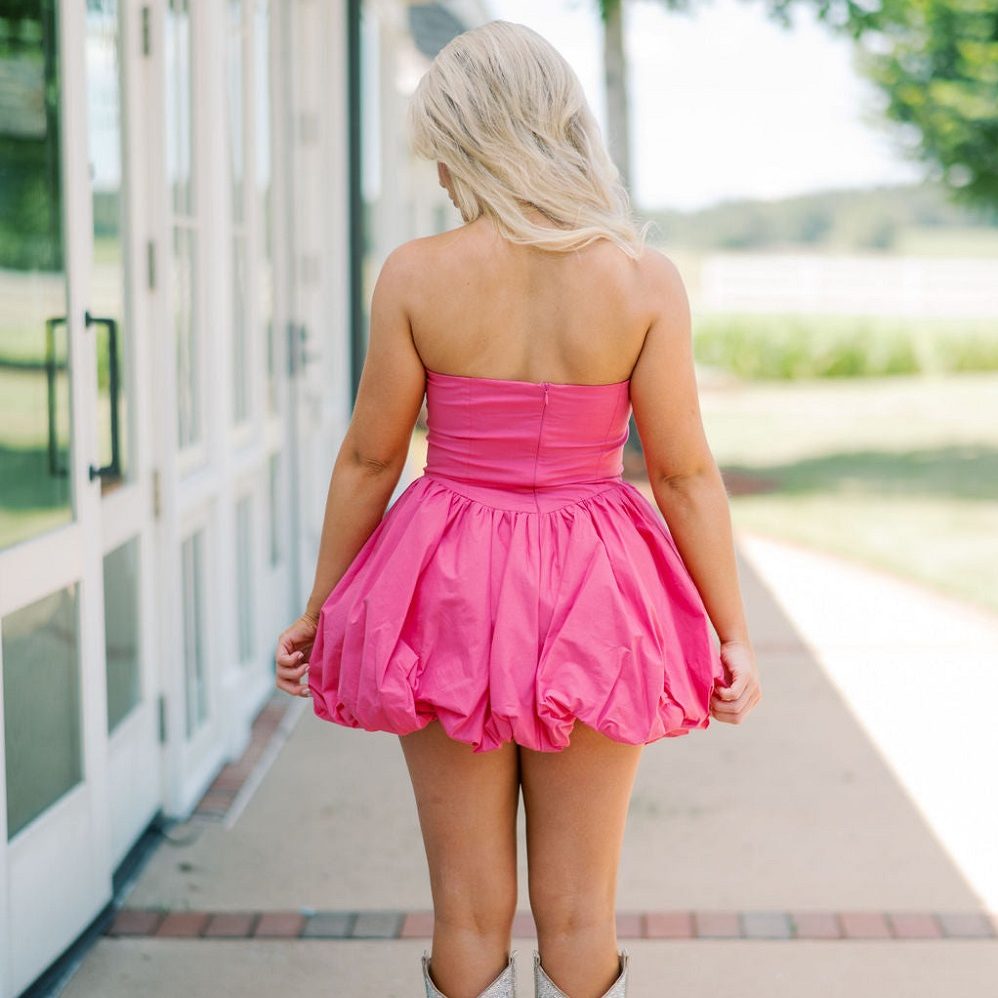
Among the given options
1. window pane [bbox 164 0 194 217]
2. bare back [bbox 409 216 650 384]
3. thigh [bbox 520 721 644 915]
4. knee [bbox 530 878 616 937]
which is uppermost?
window pane [bbox 164 0 194 217]

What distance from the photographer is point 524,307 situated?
78.4 inches

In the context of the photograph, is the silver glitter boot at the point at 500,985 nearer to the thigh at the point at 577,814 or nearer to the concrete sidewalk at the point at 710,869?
the thigh at the point at 577,814

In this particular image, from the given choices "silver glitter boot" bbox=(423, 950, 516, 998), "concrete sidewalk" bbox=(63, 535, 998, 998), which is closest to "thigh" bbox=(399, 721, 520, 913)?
"silver glitter boot" bbox=(423, 950, 516, 998)

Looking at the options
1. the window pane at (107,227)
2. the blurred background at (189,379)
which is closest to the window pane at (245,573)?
the blurred background at (189,379)

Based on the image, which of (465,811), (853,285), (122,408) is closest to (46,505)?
(122,408)

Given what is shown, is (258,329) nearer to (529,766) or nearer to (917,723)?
(917,723)

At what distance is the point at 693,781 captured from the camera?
4.46 m

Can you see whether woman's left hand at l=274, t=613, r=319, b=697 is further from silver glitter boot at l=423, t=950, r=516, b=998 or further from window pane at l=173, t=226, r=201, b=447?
window pane at l=173, t=226, r=201, b=447

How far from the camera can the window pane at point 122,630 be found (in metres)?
3.62

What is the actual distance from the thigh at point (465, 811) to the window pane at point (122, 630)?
1.68 meters

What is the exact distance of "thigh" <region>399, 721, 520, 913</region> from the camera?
6.90 ft

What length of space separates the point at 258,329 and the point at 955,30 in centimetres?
1525

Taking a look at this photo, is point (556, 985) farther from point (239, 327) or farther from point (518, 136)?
point (239, 327)

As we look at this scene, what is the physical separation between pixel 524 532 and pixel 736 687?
441 mm
